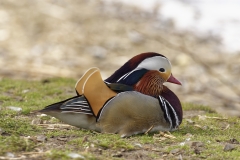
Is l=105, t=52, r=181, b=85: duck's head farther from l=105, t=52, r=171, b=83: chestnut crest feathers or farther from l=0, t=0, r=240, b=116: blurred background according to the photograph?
l=0, t=0, r=240, b=116: blurred background

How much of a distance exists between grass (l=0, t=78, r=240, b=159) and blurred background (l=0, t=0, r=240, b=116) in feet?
10.0

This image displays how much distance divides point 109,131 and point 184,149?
0.74 meters

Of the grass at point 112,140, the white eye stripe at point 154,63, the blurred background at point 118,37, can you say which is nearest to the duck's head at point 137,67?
the white eye stripe at point 154,63

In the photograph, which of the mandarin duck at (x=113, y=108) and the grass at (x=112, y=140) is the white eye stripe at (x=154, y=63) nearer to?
the mandarin duck at (x=113, y=108)

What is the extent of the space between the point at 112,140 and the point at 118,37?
745cm

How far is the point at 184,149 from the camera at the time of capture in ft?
12.8

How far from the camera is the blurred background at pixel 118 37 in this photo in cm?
951

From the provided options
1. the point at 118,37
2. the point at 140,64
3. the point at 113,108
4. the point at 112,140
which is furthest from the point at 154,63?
the point at 118,37

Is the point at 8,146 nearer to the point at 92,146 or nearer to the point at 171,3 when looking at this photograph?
the point at 92,146

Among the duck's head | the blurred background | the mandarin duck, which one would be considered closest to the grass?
the mandarin duck

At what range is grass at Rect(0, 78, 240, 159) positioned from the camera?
3607 millimetres

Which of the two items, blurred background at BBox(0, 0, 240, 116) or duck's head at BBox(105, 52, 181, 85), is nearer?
duck's head at BBox(105, 52, 181, 85)

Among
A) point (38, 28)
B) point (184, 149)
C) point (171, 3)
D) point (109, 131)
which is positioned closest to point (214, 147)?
point (184, 149)

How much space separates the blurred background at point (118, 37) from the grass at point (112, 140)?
121 inches
